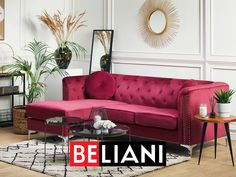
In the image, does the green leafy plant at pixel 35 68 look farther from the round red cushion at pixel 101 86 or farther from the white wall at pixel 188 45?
the white wall at pixel 188 45

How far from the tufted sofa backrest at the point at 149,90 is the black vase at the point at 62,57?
34.5 inches

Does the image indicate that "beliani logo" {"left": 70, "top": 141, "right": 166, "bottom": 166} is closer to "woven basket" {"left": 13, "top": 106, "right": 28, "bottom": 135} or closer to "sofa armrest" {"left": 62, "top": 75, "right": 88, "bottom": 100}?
"sofa armrest" {"left": 62, "top": 75, "right": 88, "bottom": 100}

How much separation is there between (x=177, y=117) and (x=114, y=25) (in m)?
2.50

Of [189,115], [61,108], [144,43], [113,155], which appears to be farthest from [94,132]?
[144,43]

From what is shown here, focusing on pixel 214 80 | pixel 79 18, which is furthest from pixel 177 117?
pixel 79 18

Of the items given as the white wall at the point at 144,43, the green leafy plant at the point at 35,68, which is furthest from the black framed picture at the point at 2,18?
the green leafy plant at the point at 35,68

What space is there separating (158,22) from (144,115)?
1.76 meters

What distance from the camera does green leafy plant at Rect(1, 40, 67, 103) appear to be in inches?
271

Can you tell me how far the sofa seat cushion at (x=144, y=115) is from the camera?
216 inches

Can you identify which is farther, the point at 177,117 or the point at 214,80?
the point at 214,80

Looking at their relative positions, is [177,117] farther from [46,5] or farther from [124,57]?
[46,5]

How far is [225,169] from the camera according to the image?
4.93 metres

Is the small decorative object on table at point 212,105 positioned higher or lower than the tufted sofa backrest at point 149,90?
lower

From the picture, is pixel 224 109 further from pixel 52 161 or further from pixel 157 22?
pixel 157 22
